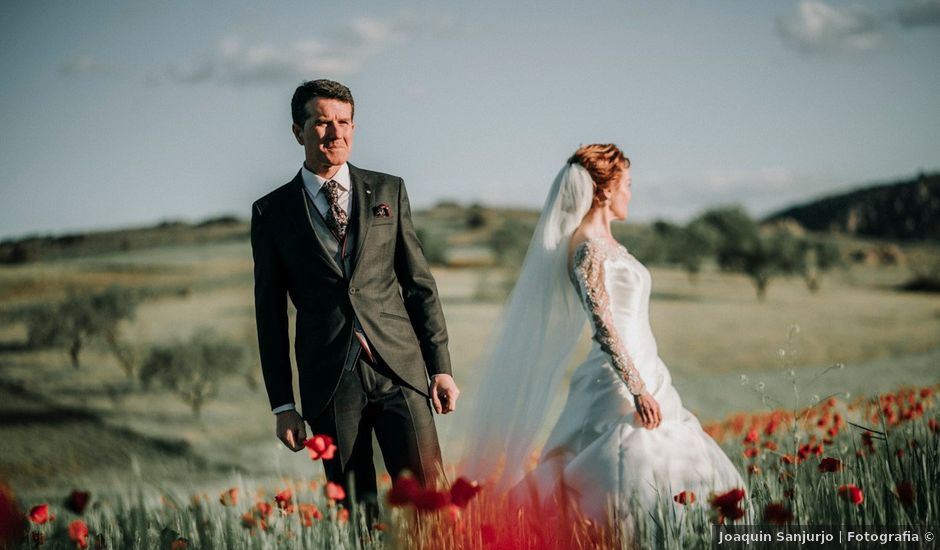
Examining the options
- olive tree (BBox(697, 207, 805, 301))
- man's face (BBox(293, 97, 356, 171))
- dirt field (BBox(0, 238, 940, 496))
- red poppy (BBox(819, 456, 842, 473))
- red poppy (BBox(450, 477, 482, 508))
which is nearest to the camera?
red poppy (BBox(450, 477, 482, 508))

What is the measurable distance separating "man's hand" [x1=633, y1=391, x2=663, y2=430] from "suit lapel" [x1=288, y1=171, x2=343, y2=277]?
1889 mm

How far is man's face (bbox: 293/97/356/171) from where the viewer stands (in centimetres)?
373

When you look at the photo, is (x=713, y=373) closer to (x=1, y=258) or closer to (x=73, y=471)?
(x=73, y=471)

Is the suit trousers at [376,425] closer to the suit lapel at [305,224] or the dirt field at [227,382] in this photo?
the suit lapel at [305,224]

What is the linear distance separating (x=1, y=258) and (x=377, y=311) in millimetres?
20898

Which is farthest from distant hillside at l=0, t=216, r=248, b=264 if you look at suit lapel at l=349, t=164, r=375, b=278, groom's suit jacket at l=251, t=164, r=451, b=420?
suit lapel at l=349, t=164, r=375, b=278

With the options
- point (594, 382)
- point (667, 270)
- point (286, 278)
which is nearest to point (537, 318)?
point (594, 382)

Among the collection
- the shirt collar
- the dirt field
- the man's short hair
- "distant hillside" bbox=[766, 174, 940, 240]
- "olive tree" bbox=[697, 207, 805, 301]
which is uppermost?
"distant hillside" bbox=[766, 174, 940, 240]

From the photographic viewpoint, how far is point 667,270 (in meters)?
49.6

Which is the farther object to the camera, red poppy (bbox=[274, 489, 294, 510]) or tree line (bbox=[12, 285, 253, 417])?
tree line (bbox=[12, 285, 253, 417])

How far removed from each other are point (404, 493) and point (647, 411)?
2.24 meters

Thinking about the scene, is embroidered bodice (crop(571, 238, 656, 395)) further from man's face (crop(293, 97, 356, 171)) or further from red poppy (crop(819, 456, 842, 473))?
man's face (crop(293, 97, 356, 171))

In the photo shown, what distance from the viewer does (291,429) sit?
3.83 metres

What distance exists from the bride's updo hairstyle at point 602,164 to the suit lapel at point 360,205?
1526mm
